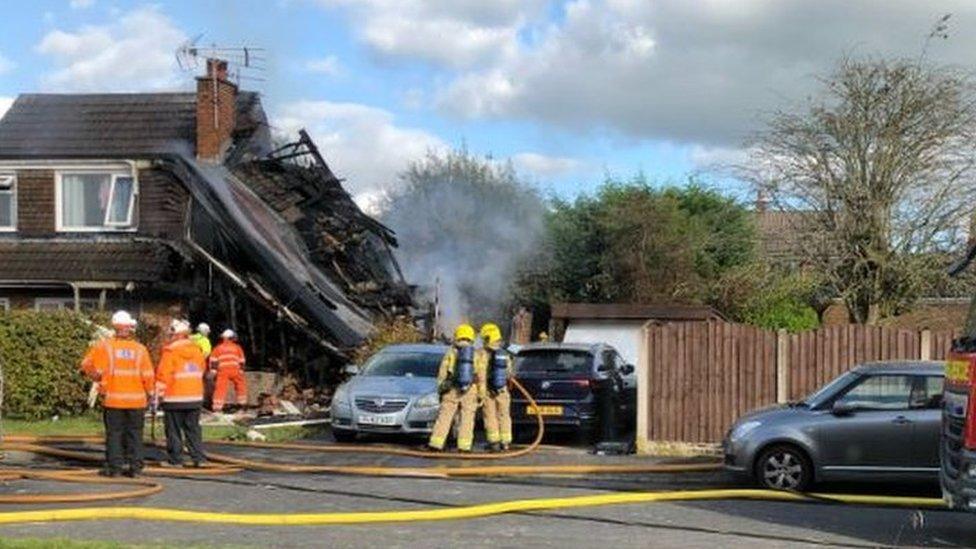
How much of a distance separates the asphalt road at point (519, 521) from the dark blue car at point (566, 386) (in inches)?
135

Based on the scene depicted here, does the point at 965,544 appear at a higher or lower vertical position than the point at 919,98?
lower

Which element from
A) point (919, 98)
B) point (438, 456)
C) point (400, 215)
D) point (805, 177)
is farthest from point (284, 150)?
point (438, 456)

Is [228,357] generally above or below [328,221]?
below

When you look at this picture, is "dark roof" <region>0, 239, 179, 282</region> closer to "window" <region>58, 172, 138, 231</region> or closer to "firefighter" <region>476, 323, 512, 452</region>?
"window" <region>58, 172, 138, 231</region>

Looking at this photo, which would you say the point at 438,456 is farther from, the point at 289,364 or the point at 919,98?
the point at 919,98

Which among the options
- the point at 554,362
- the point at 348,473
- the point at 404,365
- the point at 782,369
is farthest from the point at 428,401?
the point at 782,369

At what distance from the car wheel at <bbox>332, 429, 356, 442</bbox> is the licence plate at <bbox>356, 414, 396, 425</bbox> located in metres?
0.45

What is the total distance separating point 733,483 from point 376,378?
6.53 meters

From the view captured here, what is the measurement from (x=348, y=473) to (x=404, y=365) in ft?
17.6

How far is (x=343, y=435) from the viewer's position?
63.6ft

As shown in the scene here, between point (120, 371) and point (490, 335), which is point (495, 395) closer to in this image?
point (490, 335)

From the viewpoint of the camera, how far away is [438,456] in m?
16.9

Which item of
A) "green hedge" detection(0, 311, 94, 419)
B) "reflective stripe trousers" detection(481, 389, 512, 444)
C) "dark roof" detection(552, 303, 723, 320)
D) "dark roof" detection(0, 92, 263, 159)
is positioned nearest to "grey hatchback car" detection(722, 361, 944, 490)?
"reflective stripe trousers" detection(481, 389, 512, 444)

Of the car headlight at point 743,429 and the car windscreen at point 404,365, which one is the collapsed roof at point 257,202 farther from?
the car headlight at point 743,429
